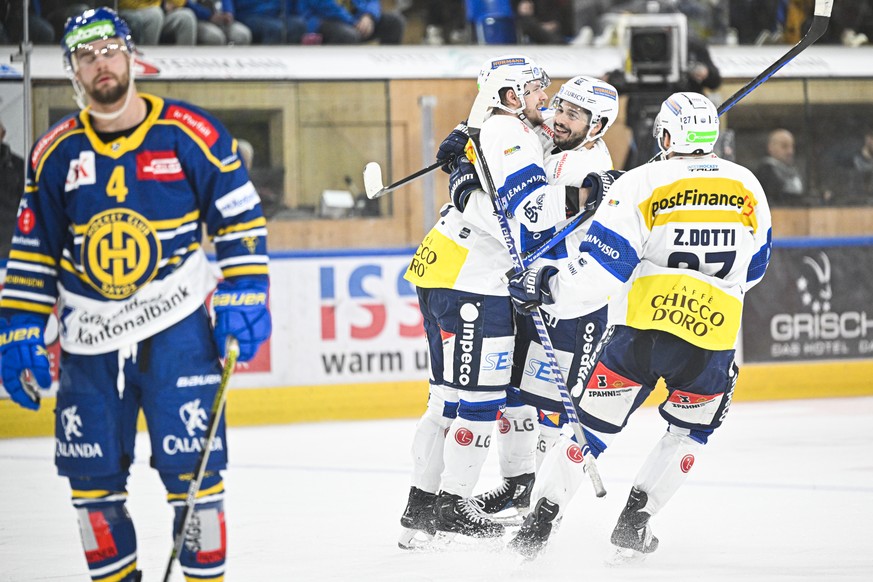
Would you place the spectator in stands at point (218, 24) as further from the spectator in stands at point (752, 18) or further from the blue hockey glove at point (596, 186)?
the blue hockey glove at point (596, 186)

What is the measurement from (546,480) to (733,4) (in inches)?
240

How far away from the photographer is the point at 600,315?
13.9ft

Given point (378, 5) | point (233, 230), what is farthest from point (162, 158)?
point (378, 5)

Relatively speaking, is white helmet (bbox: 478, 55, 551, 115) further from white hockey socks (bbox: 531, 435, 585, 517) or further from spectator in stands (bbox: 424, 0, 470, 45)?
spectator in stands (bbox: 424, 0, 470, 45)

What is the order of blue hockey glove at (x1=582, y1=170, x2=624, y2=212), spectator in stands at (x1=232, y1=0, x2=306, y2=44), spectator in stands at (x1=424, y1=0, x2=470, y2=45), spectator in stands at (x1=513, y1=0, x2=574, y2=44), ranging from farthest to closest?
spectator in stands at (x1=424, y1=0, x2=470, y2=45) → spectator in stands at (x1=513, y1=0, x2=574, y2=44) → spectator in stands at (x1=232, y1=0, x2=306, y2=44) → blue hockey glove at (x1=582, y1=170, x2=624, y2=212)

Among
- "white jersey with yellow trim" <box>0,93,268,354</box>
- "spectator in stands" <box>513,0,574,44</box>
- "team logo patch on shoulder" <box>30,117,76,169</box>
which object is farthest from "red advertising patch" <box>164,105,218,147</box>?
"spectator in stands" <box>513,0,574,44</box>

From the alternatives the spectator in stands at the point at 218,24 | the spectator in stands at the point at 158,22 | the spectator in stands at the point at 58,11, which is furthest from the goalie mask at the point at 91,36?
the spectator in stands at the point at 218,24

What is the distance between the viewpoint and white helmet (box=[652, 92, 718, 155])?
147 inches

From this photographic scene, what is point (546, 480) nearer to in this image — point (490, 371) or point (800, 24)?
point (490, 371)

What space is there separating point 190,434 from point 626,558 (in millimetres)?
1584

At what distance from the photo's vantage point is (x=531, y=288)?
3805 millimetres

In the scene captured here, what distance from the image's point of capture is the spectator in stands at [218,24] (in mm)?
7930

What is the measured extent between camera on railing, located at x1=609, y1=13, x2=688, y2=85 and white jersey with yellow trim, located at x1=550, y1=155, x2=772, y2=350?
4117 millimetres

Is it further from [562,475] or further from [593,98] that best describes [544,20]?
[562,475]
